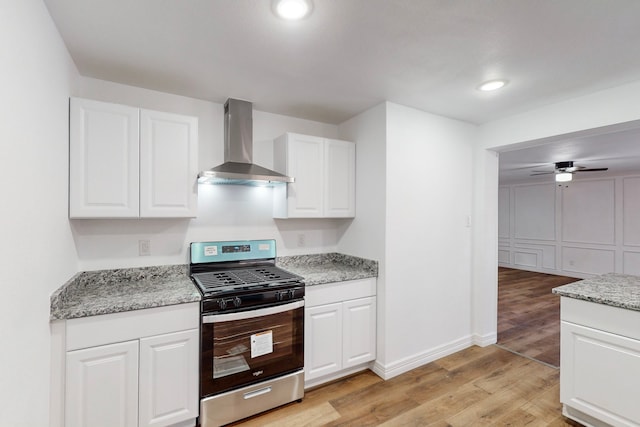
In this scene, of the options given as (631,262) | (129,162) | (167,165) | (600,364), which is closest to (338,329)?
(600,364)

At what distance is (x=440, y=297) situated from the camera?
2.97m

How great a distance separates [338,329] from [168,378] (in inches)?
50.0

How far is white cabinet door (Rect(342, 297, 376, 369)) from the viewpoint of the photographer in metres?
2.52

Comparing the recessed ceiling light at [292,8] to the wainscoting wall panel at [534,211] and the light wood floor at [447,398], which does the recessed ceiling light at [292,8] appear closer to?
the light wood floor at [447,398]

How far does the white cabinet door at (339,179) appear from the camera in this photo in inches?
111

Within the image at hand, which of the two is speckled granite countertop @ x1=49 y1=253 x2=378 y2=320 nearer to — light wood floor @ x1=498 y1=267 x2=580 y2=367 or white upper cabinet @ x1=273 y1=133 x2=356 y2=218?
white upper cabinet @ x1=273 y1=133 x2=356 y2=218

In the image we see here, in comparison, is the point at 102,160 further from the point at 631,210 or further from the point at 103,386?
the point at 631,210

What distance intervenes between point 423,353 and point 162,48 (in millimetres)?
3214

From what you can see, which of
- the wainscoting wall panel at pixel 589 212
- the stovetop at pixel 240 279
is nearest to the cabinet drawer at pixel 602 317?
the stovetop at pixel 240 279

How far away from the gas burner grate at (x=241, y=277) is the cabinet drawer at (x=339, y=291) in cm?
21

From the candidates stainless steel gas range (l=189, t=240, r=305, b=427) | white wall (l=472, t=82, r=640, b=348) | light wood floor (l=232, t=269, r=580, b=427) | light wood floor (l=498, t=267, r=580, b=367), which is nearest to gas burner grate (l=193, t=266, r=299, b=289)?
stainless steel gas range (l=189, t=240, r=305, b=427)

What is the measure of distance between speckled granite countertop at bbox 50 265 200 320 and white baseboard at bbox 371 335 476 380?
5.66 ft

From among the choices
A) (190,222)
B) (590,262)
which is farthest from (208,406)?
(590,262)

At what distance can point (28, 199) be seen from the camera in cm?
131
